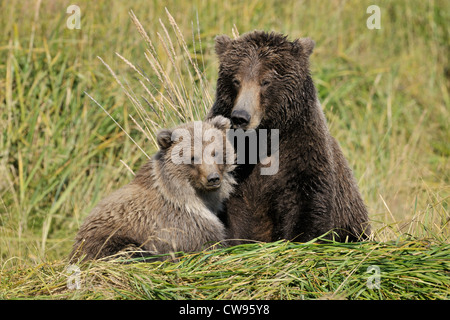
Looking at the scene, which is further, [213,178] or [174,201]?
[174,201]

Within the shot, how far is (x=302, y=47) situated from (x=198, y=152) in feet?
3.93

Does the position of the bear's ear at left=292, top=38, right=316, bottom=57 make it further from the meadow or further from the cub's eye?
the meadow

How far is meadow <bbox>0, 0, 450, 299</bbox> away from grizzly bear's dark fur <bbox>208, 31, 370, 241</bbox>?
1.81 ft

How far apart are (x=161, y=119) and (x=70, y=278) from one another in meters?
2.45

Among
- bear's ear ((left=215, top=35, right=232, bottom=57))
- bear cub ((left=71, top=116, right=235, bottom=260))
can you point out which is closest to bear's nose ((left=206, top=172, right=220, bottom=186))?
bear cub ((left=71, top=116, right=235, bottom=260))

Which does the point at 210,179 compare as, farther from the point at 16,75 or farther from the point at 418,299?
the point at 16,75

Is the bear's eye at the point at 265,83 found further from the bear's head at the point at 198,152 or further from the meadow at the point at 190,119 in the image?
the meadow at the point at 190,119

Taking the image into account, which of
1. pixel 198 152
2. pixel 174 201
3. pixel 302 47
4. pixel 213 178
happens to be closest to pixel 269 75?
pixel 302 47

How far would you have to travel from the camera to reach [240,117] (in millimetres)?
4707

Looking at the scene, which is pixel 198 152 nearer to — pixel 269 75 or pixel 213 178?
pixel 213 178

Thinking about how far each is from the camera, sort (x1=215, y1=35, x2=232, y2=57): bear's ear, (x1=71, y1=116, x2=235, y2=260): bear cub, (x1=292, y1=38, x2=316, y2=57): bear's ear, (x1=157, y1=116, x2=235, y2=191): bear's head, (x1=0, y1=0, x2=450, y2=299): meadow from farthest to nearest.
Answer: (x1=215, y1=35, x2=232, y2=57): bear's ear → (x1=292, y1=38, x2=316, y2=57): bear's ear → (x1=157, y1=116, x2=235, y2=191): bear's head → (x1=71, y1=116, x2=235, y2=260): bear cub → (x1=0, y1=0, x2=450, y2=299): meadow

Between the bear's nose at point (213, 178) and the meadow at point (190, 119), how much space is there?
0.56 metres

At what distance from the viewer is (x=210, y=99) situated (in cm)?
637

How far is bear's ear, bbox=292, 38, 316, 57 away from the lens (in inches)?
199
